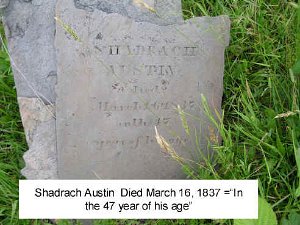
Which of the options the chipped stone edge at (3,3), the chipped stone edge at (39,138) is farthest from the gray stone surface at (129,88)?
the chipped stone edge at (3,3)

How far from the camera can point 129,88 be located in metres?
2.10

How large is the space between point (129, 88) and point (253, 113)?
22.4 inches

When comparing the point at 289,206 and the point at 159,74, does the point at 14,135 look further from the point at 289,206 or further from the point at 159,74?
the point at 289,206

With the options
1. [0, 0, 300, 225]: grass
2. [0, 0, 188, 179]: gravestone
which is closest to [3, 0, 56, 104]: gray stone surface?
[0, 0, 188, 179]: gravestone

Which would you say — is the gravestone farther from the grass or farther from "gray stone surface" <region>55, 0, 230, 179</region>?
the grass

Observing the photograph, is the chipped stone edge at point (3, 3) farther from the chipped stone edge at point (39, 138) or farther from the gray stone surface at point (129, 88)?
the chipped stone edge at point (39, 138)

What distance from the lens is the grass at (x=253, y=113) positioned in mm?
2094

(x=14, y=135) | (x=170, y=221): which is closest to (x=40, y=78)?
(x=14, y=135)

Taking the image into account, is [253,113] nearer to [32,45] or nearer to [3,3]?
[32,45]
